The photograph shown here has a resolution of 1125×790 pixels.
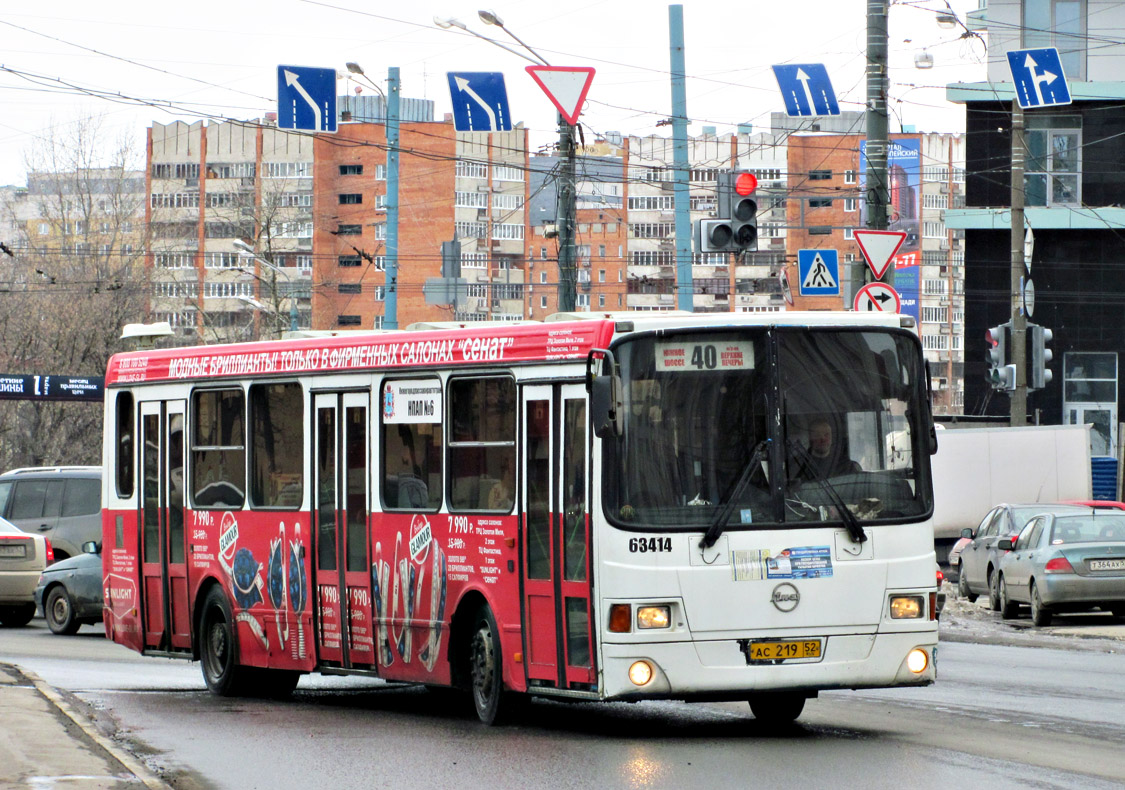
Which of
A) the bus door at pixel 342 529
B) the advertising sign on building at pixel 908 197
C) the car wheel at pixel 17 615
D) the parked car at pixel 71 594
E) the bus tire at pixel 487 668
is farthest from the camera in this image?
the advertising sign on building at pixel 908 197

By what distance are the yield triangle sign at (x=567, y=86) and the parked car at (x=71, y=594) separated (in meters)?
7.95

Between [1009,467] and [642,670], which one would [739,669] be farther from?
[1009,467]

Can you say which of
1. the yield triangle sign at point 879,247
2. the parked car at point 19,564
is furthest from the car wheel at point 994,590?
the parked car at point 19,564

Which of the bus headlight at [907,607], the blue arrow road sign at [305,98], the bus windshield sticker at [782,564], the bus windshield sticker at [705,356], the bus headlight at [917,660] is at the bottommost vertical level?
the bus headlight at [917,660]

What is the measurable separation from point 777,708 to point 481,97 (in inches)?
653

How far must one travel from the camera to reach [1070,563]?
2203 cm

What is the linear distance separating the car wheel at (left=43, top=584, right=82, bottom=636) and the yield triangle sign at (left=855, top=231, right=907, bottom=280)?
10698 mm

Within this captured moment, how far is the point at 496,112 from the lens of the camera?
2702 cm

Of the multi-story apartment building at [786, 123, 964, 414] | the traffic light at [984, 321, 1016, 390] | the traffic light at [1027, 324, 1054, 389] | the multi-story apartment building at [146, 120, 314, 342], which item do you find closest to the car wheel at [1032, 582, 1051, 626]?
the traffic light at [1027, 324, 1054, 389]

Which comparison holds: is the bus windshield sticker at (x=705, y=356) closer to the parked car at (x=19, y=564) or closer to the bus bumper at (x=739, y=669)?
the bus bumper at (x=739, y=669)

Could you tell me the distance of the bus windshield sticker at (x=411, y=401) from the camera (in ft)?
40.9

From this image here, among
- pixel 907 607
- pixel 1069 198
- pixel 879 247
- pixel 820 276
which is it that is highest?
pixel 1069 198

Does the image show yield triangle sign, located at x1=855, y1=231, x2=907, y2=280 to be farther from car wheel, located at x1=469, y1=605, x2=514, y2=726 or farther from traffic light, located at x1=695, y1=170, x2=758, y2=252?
car wheel, located at x1=469, y1=605, x2=514, y2=726

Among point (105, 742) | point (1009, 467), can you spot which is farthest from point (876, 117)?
point (1009, 467)
